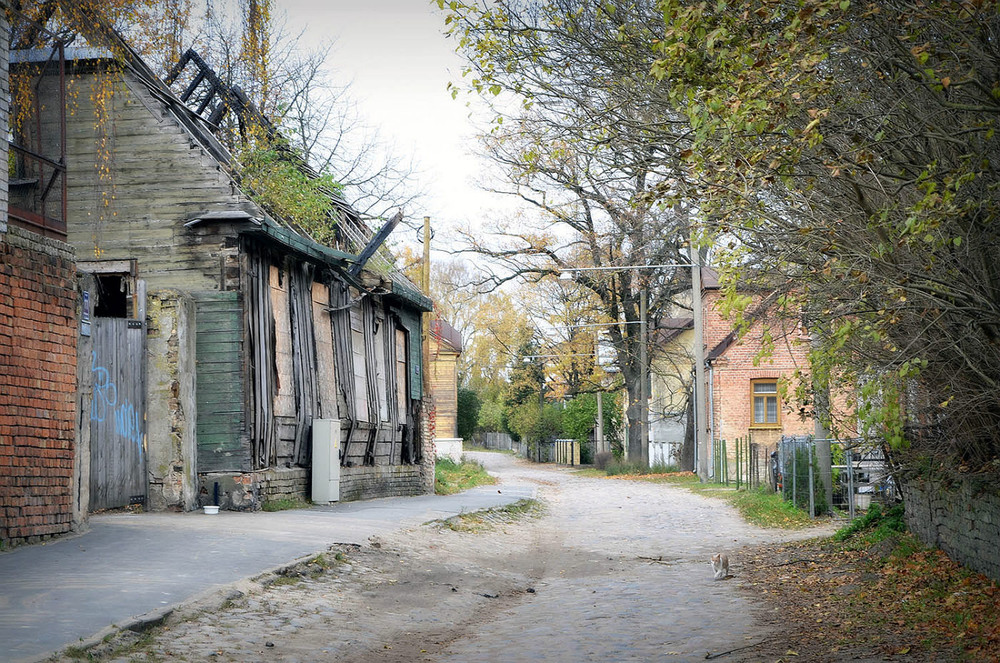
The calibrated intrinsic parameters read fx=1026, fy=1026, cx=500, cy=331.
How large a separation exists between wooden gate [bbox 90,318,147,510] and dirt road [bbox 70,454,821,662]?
4.17m

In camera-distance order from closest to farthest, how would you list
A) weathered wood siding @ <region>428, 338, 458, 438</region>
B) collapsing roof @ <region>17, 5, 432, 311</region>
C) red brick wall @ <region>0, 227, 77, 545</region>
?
1. red brick wall @ <region>0, 227, 77, 545</region>
2. collapsing roof @ <region>17, 5, 432, 311</region>
3. weathered wood siding @ <region>428, 338, 458, 438</region>

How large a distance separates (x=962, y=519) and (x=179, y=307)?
1107 centimetres

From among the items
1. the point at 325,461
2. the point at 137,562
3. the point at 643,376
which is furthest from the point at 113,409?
the point at 643,376

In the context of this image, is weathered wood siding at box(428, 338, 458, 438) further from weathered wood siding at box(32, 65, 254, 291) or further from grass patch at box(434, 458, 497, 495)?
weathered wood siding at box(32, 65, 254, 291)

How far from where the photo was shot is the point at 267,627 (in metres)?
7.97

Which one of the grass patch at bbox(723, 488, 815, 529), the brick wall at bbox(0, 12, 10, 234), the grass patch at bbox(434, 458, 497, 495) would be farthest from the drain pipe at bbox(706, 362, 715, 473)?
the brick wall at bbox(0, 12, 10, 234)

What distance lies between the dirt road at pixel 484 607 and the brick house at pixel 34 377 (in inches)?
119

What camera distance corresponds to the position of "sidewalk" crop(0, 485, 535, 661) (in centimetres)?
695

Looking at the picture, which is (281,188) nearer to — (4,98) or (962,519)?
(4,98)

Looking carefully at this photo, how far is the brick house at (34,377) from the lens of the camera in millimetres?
10406

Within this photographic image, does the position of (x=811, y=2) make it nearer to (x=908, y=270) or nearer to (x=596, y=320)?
(x=908, y=270)

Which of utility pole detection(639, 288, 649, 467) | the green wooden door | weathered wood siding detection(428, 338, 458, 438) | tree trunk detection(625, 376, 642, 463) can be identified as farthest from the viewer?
weathered wood siding detection(428, 338, 458, 438)

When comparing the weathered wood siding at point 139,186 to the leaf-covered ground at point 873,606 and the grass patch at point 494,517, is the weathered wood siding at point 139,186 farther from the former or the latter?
the leaf-covered ground at point 873,606

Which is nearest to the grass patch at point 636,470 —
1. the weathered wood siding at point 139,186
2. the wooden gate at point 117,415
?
the weathered wood siding at point 139,186
